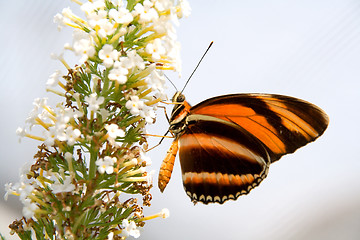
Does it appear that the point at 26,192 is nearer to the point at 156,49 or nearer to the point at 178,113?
the point at 156,49

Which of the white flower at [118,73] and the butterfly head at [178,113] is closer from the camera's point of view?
the white flower at [118,73]

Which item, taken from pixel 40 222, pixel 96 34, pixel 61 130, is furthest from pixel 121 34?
pixel 40 222

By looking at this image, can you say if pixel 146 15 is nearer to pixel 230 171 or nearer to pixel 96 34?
pixel 96 34

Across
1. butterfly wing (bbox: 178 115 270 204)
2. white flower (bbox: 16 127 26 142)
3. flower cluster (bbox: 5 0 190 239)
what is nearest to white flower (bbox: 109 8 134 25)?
flower cluster (bbox: 5 0 190 239)

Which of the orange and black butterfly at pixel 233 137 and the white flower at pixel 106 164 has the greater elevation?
the orange and black butterfly at pixel 233 137

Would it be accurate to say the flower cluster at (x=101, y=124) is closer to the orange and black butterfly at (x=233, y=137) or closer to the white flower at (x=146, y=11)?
the white flower at (x=146, y=11)

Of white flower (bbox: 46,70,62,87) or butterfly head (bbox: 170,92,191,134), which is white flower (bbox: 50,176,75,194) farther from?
butterfly head (bbox: 170,92,191,134)

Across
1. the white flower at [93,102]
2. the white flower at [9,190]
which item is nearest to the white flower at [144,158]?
the white flower at [93,102]

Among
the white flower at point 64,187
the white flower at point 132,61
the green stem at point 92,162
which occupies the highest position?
the white flower at point 132,61

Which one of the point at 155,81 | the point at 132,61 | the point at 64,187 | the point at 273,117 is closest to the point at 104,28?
the point at 132,61
